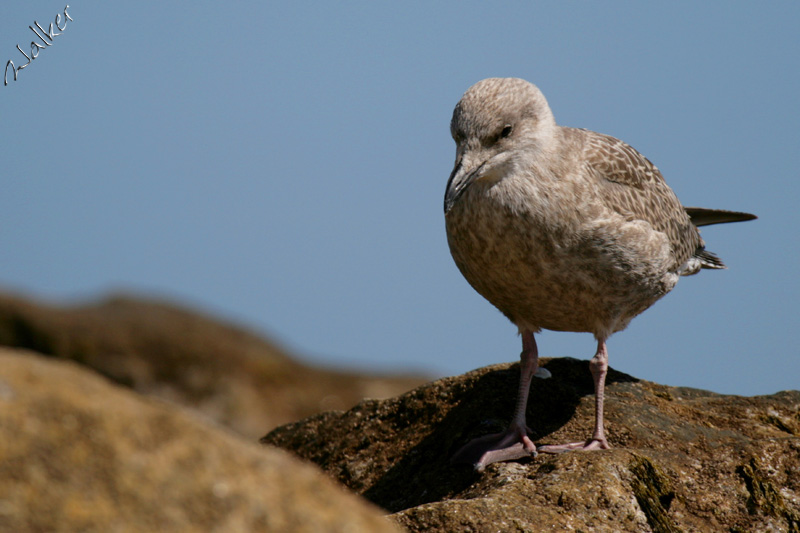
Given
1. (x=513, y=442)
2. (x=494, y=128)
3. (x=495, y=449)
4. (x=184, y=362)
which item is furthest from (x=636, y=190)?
(x=184, y=362)

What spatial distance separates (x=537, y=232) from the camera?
17.8ft

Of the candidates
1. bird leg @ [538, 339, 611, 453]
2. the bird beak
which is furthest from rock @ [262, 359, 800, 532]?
the bird beak

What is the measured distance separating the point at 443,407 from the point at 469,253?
1.29 m

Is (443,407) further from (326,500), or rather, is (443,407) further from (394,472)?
(326,500)

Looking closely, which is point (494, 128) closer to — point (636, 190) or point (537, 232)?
point (537, 232)

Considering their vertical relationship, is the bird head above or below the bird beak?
above

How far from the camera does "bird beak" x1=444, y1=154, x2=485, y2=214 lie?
5199mm

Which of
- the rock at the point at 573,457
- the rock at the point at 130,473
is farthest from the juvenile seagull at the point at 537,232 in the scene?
the rock at the point at 130,473

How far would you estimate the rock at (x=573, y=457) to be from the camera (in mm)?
4340

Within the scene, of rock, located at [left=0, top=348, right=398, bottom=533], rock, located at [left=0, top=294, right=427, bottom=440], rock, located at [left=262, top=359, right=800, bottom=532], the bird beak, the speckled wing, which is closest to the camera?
rock, located at [left=0, top=348, right=398, bottom=533]

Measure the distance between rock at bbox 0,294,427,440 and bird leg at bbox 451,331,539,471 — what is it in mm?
5449

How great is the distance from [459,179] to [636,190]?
186cm

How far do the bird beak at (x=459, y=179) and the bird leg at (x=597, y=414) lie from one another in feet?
5.55

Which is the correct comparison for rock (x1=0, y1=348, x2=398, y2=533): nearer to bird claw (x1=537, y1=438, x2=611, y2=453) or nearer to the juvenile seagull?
the juvenile seagull
